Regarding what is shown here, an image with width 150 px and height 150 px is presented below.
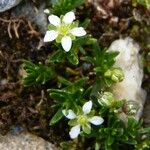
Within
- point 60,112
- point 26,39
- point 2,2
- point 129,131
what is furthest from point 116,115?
point 2,2

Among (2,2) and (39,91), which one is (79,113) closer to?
(39,91)

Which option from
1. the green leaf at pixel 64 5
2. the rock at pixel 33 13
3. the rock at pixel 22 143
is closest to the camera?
the rock at pixel 22 143

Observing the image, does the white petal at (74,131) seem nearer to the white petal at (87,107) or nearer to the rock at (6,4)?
the white petal at (87,107)

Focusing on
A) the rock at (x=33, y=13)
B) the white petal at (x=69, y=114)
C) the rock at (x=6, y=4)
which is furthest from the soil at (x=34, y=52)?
the white petal at (x=69, y=114)

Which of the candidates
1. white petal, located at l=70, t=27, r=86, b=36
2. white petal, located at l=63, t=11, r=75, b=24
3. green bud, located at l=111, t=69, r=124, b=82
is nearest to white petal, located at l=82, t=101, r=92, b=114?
green bud, located at l=111, t=69, r=124, b=82

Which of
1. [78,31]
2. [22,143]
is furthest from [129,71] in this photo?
[22,143]

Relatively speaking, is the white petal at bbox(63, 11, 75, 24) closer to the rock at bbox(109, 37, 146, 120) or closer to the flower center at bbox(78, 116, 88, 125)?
the rock at bbox(109, 37, 146, 120)
